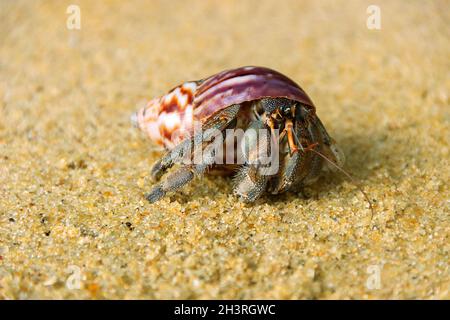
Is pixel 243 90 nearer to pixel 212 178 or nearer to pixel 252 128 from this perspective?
pixel 252 128

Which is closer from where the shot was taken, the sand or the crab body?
the sand

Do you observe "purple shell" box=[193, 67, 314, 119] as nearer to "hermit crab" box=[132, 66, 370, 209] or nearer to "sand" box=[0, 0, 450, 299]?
"hermit crab" box=[132, 66, 370, 209]

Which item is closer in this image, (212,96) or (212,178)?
(212,96)

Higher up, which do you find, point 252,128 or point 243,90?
point 243,90

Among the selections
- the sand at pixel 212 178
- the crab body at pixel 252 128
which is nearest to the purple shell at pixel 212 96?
the crab body at pixel 252 128

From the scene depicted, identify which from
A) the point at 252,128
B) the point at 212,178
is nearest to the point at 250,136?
the point at 252,128

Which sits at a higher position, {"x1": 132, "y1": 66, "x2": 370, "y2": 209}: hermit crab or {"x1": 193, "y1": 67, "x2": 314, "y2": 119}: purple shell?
{"x1": 193, "y1": 67, "x2": 314, "y2": 119}: purple shell

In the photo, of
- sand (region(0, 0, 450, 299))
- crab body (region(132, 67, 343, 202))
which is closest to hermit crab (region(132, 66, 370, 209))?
crab body (region(132, 67, 343, 202))

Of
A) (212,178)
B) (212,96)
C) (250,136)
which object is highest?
(212,96)
